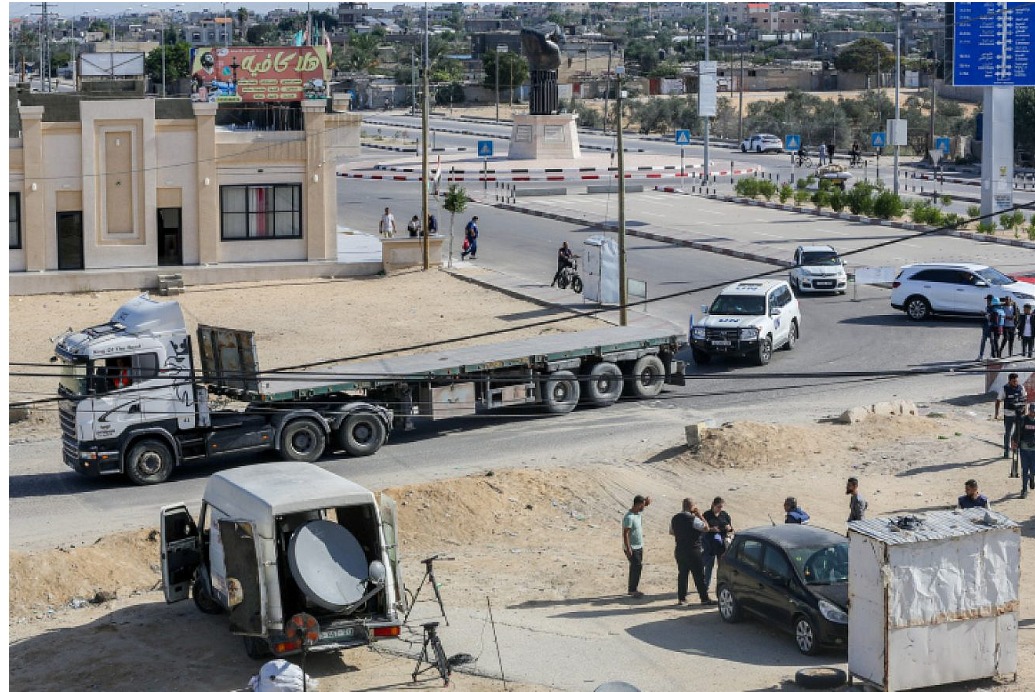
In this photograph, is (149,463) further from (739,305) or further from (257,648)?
(739,305)

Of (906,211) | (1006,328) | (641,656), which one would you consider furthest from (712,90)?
(641,656)

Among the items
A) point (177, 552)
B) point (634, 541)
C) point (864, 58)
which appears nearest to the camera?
point (177, 552)

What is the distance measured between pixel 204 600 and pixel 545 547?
16.7 feet

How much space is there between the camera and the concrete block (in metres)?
26.7

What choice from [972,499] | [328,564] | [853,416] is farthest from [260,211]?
[328,564]

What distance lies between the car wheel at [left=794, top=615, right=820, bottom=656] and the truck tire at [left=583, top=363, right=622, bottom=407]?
12.8 metres

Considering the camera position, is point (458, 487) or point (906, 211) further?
point (906, 211)

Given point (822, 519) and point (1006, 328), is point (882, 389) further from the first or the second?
point (822, 519)

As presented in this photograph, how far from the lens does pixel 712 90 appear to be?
66.0m

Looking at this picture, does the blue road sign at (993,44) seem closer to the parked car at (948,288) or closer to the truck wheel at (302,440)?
the parked car at (948,288)

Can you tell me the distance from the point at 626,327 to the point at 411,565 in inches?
454

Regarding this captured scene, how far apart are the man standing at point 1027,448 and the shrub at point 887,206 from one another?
104 ft

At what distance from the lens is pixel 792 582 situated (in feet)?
52.8

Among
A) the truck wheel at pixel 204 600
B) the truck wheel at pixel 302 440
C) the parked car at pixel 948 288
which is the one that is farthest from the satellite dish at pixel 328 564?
the parked car at pixel 948 288
